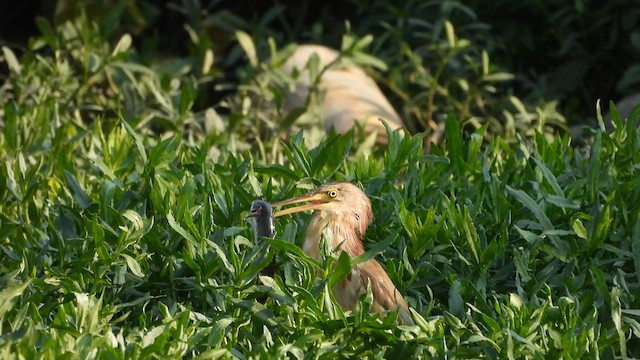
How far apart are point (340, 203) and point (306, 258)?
0.59 metres

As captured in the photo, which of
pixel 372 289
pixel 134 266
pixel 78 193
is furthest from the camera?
pixel 78 193

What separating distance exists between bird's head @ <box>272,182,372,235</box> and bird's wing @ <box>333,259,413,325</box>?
1.00 feet

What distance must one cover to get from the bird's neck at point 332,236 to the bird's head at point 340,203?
0.02 m

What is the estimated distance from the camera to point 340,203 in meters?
5.11

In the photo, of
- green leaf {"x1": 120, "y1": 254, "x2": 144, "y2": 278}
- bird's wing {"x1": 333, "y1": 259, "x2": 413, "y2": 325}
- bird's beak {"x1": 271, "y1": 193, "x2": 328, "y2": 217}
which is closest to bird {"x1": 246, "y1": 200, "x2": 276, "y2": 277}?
bird's beak {"x1": 271, "y1": 193, "x2": 328, "y2": 217}

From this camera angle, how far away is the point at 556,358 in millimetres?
4305

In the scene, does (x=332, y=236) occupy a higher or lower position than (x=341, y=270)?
lower

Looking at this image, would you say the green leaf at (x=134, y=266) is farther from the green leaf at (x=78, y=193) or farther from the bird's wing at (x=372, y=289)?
the bird's wing at (x=372, y=289)

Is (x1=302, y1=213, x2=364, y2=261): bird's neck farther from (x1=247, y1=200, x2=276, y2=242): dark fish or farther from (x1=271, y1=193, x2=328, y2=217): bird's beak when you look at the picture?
(x1=247, y1=200, x2=276, y2=242): dark fish

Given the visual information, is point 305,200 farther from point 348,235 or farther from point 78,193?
point 78,193

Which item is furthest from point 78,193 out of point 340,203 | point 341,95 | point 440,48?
point 440,48

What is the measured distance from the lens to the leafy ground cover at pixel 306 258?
4387 mm

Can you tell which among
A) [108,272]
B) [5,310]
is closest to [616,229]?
[108,272]

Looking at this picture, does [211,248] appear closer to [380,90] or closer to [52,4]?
[380,90]
